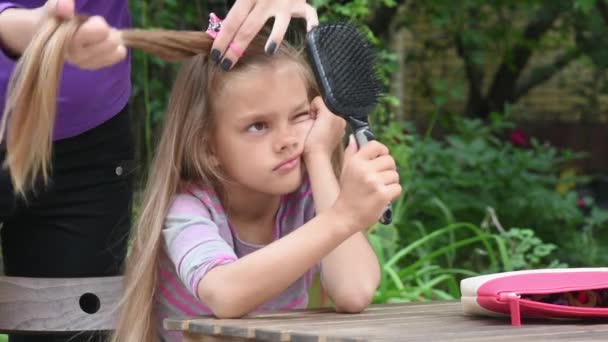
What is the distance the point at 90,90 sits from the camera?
2.18 meters

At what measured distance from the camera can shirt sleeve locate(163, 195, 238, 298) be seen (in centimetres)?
203

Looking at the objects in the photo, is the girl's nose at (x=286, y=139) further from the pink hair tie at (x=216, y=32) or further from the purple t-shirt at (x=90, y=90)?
the purple t-shirt at (x=90, y=90)

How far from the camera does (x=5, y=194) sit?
214 cm

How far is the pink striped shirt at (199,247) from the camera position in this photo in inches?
80.9

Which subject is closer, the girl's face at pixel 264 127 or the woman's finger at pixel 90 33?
the woman's finger at pixel 90 33

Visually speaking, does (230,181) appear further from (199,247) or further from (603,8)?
(603,8)

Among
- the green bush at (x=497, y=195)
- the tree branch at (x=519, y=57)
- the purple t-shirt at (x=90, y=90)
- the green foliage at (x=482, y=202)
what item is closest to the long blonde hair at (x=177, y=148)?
the purple t-shirt at (x=90, y=90)

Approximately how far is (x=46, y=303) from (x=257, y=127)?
1.64 ft

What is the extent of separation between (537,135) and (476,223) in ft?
22.5

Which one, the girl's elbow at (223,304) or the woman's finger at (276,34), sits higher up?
the woman's finger at (276,34)

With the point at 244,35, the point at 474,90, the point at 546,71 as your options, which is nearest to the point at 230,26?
the point at 244,35

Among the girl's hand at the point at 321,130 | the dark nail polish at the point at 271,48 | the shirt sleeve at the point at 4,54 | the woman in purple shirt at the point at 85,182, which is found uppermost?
the dark nail polish at the point at 271,48

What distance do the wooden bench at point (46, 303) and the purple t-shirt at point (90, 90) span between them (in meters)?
0.28

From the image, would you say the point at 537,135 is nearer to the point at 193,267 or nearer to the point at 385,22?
the point at 385,22
